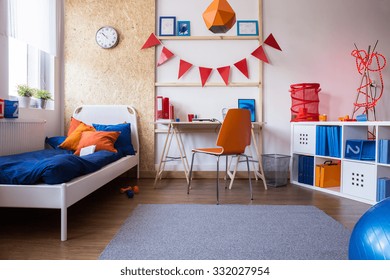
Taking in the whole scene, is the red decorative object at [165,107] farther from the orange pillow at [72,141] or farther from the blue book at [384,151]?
the blue book at [384,151]

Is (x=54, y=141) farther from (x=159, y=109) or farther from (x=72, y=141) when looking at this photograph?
(x=159, y=109)

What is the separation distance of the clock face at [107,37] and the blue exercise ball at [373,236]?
11.3 feet

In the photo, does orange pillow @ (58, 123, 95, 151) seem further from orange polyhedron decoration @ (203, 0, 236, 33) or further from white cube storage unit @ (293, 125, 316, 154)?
white cube storage unit @ (293, 125, 316, 154)

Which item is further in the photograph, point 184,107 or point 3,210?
point 184,107

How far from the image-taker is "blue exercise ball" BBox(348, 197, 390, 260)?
94cm

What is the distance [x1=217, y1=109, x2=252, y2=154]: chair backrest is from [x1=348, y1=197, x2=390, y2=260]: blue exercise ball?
1.57m

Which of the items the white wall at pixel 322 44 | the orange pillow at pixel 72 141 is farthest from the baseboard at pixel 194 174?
the orange pillow at pixel 72 141

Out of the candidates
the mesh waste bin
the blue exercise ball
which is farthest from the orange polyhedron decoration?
A: the blue exercise ball

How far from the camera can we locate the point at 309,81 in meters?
3.77

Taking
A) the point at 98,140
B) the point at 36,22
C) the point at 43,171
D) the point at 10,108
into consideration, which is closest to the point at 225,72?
the point at 98,140
